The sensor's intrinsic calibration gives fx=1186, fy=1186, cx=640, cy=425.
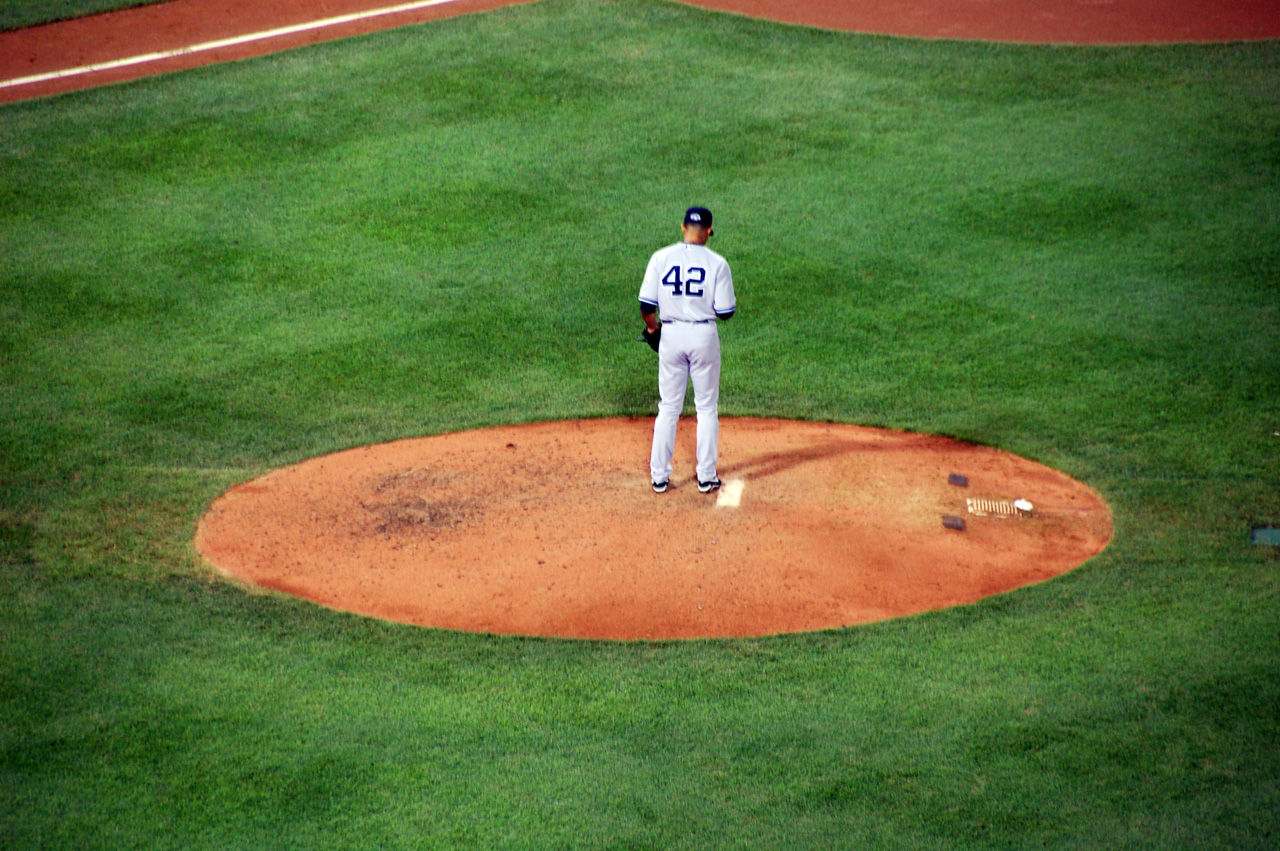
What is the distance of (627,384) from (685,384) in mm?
1914

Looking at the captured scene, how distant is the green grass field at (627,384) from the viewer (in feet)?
17.0

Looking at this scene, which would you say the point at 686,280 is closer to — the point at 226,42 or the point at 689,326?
the point at 689,326

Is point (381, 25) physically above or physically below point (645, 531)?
above

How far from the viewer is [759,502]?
7750 millimetres

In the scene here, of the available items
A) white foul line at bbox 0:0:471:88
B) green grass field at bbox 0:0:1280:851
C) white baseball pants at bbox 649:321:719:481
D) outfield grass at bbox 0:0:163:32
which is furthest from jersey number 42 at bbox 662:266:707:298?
outfield grass at bbox 0:0:163:32

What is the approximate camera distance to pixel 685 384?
7738 mm

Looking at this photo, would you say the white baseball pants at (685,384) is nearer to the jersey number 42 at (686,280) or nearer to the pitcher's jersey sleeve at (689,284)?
the pitcher's jersey sleeve at (689,284)

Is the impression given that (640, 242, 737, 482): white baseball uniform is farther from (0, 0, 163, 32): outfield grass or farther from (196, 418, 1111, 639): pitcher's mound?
(0, 0, 163, 32): outfield grass

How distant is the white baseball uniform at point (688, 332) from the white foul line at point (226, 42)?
11.0 meters

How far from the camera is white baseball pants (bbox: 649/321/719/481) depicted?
7.58 m

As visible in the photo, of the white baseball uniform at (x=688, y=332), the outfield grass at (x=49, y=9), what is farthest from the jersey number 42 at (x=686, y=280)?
the outfield grass at (x=49, y=9)

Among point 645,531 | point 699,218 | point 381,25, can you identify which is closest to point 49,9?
point 381,25

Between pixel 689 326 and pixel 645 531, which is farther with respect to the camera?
pixel 689 326

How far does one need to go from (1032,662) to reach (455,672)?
9.68ft
